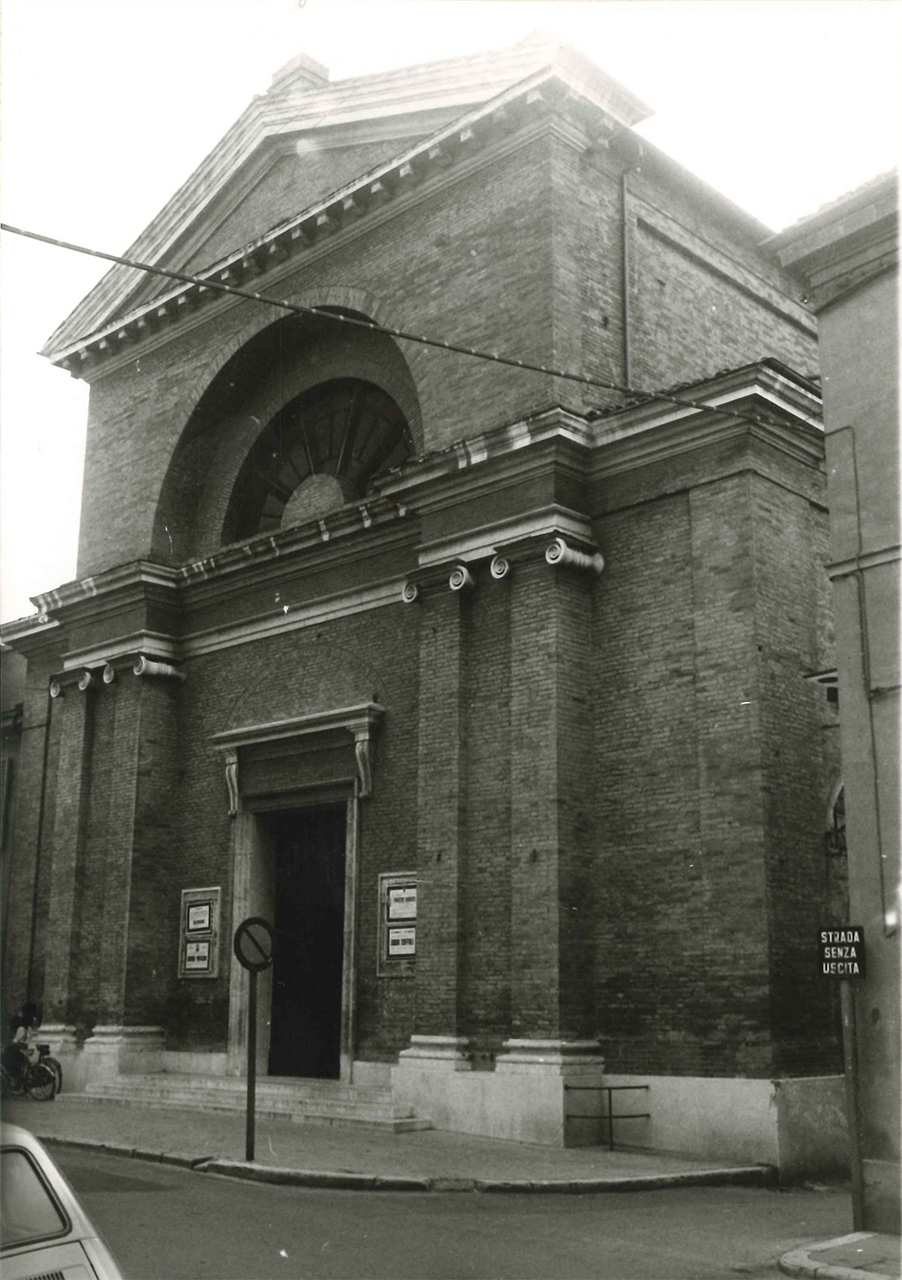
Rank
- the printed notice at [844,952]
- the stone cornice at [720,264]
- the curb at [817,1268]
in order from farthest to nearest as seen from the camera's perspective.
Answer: the stone cornice at [720,264]
the printed notice at [844,952]
the curb at [817,1268]

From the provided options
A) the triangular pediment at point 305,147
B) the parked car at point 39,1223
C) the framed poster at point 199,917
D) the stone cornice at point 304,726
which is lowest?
the parked car at point 39,1223

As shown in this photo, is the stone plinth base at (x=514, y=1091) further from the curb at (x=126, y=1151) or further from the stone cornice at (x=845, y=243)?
the stone cornice at (x=845, y=243)

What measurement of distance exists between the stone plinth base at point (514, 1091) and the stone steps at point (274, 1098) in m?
0.33

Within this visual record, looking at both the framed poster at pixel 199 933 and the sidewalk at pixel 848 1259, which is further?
the framed poster at pixel 199 933

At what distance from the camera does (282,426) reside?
20.5m

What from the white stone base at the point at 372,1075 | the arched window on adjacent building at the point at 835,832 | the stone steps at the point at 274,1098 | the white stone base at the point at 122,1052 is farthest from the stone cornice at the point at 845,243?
the white stone base at the point at 122,1052

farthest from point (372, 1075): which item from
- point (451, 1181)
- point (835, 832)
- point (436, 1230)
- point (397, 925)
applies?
point (436, 1230)

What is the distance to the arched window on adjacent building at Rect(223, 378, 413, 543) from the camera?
18.8 m

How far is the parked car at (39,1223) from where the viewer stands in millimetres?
4270

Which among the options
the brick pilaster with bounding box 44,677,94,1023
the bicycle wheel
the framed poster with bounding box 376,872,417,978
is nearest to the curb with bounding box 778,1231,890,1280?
the framed poster with bounding box 376,872,417,978

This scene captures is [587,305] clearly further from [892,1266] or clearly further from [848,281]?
[892,1266]

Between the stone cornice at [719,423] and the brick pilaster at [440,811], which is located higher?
the stone cornice at [719,423]

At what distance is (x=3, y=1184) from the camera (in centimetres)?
436

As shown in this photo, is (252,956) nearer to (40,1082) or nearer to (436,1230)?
(436,1230)
